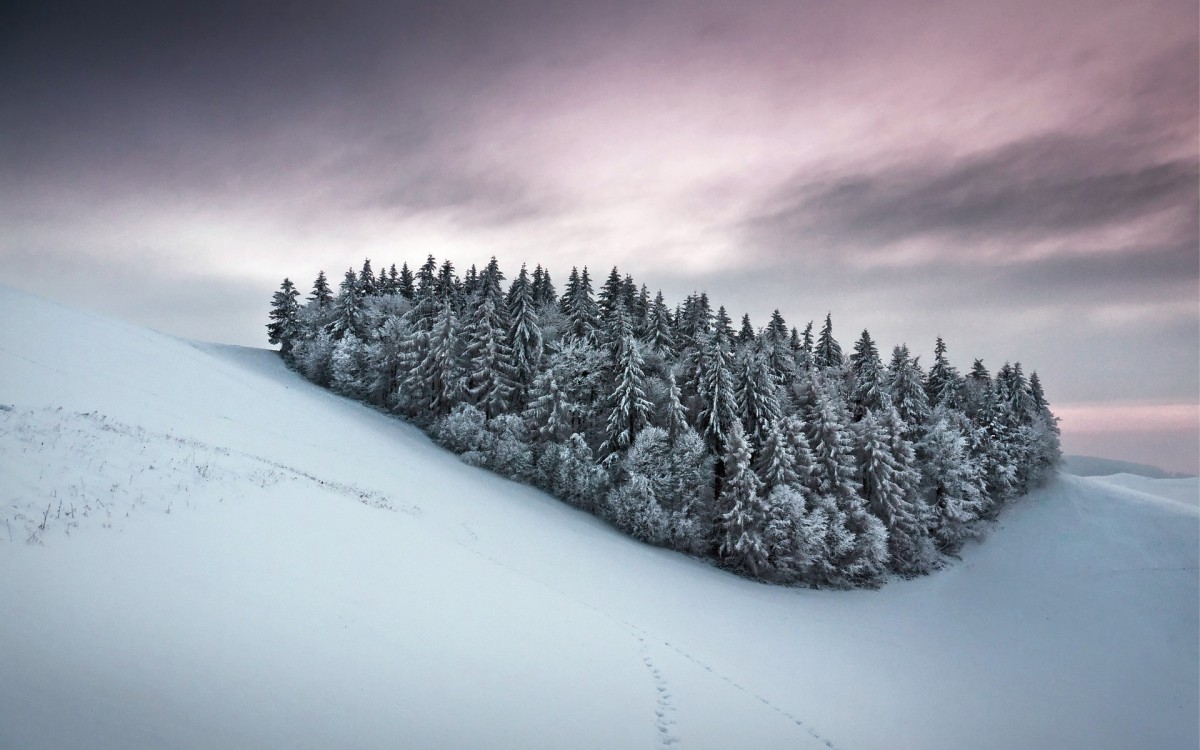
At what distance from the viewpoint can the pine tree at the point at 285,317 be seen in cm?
6969

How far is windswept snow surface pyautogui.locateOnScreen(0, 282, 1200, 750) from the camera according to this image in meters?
7.16

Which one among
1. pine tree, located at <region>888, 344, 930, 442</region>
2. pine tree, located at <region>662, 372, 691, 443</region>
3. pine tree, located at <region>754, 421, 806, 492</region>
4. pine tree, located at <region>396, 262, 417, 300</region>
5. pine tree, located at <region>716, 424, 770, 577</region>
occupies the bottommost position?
pine tree, located at <region>716, 424, 770, 577</region>

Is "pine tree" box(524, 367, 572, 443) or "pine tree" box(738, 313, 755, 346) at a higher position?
"pine tree" box(738, 313, 755, 346)

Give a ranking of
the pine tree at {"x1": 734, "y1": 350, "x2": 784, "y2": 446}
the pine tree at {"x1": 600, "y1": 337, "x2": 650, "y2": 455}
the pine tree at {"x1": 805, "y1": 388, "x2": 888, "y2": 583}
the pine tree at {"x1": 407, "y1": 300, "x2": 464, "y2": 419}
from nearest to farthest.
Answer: the pine tree at {"x1": 805, "y1": 388, "x2": 888, "y2": 583}
the pine tree at {"x1": 600, "y1": 337, "x2": 650, "y2": 455}
the pine tree at {"x1": 734, "y1": 350, "x2": 784, "y2": 446}
the pine tree at {"x1": 407, "y1": 300, "x2": 464, "y2": 419}

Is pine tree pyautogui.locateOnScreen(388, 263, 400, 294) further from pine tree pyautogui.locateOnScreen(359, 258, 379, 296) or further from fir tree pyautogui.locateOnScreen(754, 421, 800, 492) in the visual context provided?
fir tree pyautogui.locateOnScreen(754, 421, 800, 492)

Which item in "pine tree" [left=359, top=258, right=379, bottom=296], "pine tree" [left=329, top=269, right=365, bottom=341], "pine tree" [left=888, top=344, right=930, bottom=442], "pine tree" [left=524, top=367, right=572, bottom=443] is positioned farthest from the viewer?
"pine tree" [left=359, top=258, right=379, bottom=296]

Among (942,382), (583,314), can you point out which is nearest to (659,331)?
(583,314)

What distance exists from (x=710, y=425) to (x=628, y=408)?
6.54 m

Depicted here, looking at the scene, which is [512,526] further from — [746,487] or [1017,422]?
[1017,422]

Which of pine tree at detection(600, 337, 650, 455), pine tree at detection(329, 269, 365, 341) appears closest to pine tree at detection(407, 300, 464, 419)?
pine tree at detection(600, 337, 650, 455)

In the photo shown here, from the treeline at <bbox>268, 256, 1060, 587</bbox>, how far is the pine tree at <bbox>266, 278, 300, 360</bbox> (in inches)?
546

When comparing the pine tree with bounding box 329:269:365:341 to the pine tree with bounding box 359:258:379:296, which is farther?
the pine tree with bounding box 359:258:379:296

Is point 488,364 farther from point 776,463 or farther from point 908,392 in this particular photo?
point 908,392

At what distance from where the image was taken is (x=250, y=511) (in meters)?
12.8
